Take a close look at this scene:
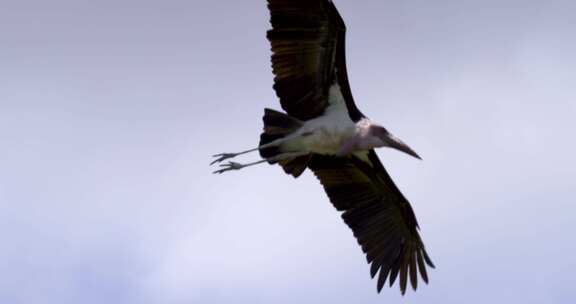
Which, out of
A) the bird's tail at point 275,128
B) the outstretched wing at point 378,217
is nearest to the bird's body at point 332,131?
the bird's tail at point 275,128

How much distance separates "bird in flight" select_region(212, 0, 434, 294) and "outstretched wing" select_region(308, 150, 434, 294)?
Answer: 0.06 feet

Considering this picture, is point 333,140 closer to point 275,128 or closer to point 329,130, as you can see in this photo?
point 329,130

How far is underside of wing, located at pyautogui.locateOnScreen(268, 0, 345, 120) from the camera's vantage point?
2169 cm

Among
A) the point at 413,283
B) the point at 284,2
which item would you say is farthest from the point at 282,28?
the point at 413,283

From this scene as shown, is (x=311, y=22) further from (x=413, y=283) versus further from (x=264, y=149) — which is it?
(x=413, y=283)

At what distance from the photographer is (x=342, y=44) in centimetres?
2212

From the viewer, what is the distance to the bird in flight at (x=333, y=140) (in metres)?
21.9

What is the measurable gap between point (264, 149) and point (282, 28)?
2.33 m

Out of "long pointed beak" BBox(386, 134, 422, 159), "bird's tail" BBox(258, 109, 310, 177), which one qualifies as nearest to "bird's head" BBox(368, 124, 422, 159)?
"long pointed beak" BBox(386, 134, 422, 159)

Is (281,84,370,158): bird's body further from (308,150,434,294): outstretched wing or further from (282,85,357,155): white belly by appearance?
(308,150,434,294): outstretched wing

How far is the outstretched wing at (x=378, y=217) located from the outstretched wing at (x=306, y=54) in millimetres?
2020

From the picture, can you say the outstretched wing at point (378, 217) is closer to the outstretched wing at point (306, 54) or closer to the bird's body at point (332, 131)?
the bird's body at point (332, 131)

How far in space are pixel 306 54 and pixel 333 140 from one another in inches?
65.4

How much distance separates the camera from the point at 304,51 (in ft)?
72.8
